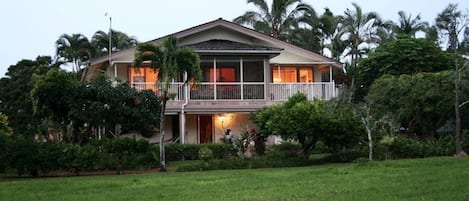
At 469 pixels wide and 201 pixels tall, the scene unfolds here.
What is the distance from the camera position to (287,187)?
40.1 ft

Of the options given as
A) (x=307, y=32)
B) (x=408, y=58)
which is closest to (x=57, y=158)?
(x=408, y=58)

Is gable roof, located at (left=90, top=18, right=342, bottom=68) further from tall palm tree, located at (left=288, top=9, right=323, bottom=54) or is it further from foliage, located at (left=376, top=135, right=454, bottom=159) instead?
tall palm tree, located at (left=288, top=9, right=323, bottom=54)

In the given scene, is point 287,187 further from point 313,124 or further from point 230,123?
point 230,123

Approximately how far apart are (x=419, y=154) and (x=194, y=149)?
29.9 feet

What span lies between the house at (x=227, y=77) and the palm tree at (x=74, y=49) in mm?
17628

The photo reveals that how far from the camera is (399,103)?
84.1ft

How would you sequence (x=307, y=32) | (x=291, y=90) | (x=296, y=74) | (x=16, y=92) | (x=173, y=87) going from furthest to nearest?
1. (x=307, y=32)
2. (x=16, y=92)
3. (x=296, y=74)
4. (x=291, y=90)
5. (x=173, y=87)

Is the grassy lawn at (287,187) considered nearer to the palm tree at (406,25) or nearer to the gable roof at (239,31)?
the gable roof at (239,31)

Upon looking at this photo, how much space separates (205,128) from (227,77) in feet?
9.52

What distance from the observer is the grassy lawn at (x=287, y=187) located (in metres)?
10.6

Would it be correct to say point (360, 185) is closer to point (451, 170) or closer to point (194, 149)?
point (451, 170)

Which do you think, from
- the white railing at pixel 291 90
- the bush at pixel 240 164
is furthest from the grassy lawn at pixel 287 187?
the white railing at pixel 291 90

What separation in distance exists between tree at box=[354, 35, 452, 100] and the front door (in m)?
11.6

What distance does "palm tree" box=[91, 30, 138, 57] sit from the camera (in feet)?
161
